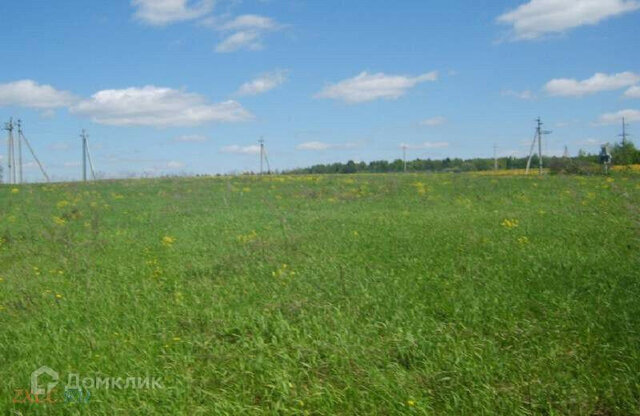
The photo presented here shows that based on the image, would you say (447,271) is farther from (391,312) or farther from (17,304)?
(17,304)

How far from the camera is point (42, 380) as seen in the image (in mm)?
3971

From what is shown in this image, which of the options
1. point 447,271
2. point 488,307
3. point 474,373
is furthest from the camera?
point 447,271

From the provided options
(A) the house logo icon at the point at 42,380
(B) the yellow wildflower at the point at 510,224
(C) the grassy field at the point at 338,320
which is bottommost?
(A) the house logo icon at the point at 42,380

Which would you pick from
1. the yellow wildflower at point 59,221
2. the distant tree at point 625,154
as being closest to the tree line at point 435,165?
the distant tree at point 625,154

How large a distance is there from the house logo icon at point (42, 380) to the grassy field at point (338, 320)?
10 centimetres

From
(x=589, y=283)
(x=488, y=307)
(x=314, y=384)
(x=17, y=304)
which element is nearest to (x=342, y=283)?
(x=488, y=307)

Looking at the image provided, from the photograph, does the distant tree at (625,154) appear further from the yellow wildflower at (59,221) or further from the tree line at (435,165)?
the yellow wildflower at (59,221)

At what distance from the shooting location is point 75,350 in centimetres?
442

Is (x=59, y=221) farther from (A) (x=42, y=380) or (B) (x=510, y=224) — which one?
(B) (x=510, y=224)

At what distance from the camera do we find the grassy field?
354 cm

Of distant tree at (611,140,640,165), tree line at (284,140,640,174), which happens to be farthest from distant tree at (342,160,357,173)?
distant tree at (611,140,640,165)

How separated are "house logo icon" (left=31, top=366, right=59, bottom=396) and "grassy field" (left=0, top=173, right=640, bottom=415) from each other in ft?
0.31

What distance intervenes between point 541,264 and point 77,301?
5.31m

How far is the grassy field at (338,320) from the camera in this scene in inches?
139
